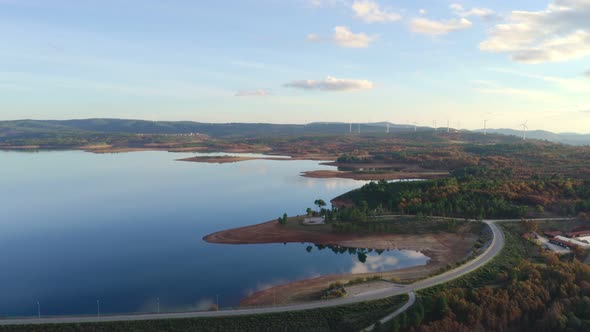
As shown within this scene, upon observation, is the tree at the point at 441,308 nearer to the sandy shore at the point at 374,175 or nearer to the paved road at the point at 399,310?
the paved road at the point at 399,310

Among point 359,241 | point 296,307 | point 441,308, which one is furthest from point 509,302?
point 359,241

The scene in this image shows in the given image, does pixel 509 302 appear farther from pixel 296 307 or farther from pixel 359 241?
pixel 359 241

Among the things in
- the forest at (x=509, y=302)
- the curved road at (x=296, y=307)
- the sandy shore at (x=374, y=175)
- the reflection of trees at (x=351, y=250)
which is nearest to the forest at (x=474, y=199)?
the reflection of trees at (x=351, y=250)

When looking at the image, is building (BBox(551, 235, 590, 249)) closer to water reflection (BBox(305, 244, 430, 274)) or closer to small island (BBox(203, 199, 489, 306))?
small island (BBox(203, 199, 489, 306))

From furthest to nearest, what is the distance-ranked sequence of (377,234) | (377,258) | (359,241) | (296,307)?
(377,234) < (359,241) < (377,258) < (296,307)

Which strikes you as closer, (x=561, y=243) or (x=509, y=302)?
(x=509, y=302)

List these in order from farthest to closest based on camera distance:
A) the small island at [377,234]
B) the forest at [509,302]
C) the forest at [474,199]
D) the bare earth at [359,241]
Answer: the forest at [474,199] < the small island at [377,234] < the bare earth at [359,241] < the forest at [509,302]

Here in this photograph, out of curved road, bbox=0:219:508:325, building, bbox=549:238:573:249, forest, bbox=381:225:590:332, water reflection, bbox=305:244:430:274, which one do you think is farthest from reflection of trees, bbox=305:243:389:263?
building, bbox=549:238:573:249
